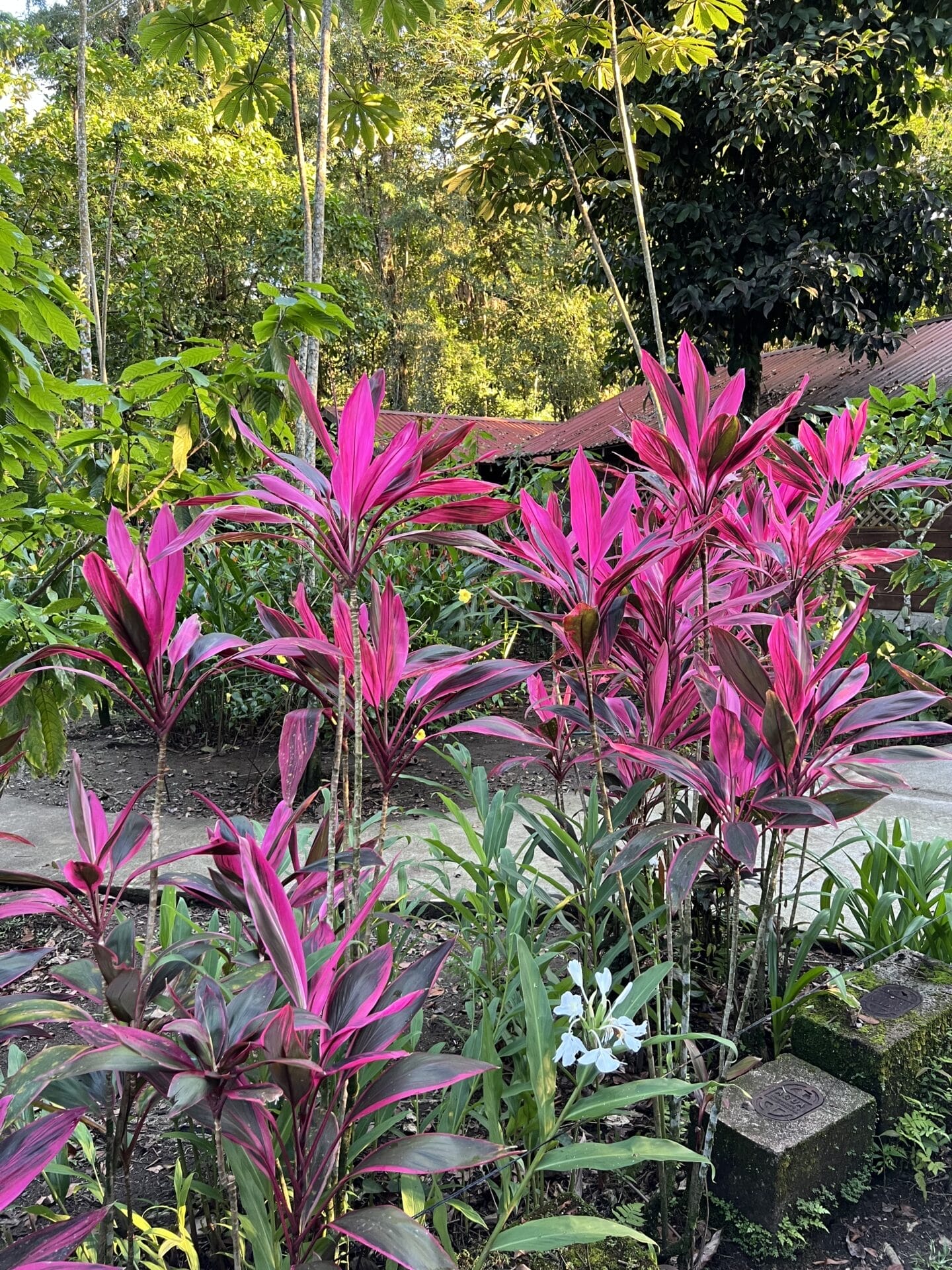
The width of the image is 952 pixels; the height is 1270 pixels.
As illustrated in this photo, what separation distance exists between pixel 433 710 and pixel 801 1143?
32.2 inches

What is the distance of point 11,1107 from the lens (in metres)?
0.76

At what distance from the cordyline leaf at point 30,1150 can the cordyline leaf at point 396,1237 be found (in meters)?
0.25

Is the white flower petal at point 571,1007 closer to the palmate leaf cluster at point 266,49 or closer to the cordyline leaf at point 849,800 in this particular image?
the cordyline leaf at point 849,800

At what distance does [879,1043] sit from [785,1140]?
0.29m

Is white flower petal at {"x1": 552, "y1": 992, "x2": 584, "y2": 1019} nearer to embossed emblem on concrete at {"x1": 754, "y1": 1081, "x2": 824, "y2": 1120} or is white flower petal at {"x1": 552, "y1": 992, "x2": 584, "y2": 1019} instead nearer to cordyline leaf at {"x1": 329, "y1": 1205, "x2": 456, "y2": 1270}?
cordyline leaf at {"x1": 329, "y1": 1205, "x2": 456, "y2": 1270}

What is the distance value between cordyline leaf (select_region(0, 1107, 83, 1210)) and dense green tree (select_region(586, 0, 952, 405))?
27.6ft

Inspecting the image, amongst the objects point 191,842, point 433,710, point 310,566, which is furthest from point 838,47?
point 433,710

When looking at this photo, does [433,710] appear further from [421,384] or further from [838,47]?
[421,384]

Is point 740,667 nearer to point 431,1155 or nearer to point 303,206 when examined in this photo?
point 431,1155

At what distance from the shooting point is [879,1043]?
1406 mm

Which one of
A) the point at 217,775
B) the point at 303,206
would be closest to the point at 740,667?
the point at 217,775

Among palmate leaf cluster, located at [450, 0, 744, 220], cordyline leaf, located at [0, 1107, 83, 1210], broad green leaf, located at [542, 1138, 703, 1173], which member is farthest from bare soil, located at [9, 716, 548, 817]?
palmate leaf cluster, located at [450, 0, 744, 220]

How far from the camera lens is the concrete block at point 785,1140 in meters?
1.21

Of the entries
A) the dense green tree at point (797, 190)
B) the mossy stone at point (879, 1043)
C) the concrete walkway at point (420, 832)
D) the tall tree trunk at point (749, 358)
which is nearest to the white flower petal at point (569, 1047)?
the mossy stone at point (879, 1043)
